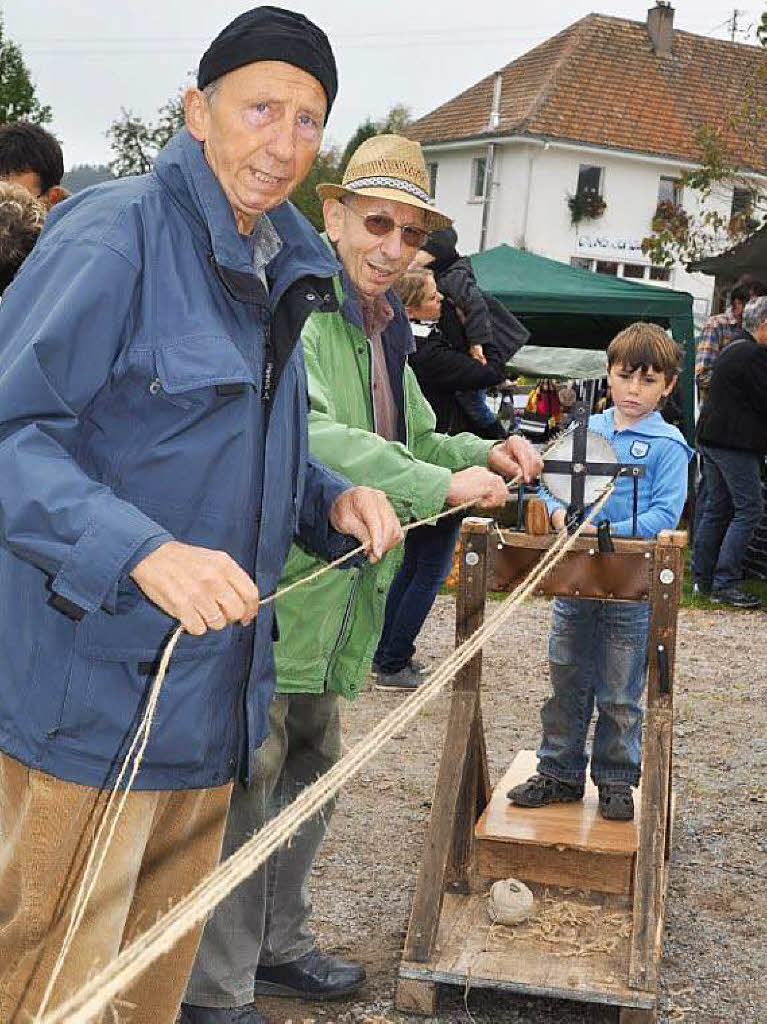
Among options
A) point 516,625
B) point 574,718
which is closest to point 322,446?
point 574,718

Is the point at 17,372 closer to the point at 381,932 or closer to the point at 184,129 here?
the point at 184,129

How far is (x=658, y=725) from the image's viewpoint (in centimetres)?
368

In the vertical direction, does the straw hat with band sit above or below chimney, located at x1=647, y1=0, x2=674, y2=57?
below

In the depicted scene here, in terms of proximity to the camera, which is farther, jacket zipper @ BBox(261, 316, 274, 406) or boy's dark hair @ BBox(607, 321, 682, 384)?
boy's dark hair @ BBox(607, 321, 682, 384)

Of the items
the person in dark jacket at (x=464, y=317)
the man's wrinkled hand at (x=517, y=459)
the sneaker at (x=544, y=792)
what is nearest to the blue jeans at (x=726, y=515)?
the person in dark jacket at (x=464, y=317)

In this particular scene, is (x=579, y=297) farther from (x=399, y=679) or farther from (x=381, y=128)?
(x=381, y=128)

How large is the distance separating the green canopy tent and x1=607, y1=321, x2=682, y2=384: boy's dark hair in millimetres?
7178

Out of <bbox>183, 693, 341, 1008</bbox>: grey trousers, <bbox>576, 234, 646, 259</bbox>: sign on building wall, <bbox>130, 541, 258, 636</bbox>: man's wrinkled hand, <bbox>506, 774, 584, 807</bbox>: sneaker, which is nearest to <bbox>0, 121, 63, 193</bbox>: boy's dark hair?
<bbox>183, 693, 341, 1008</bbox>: grey trousers

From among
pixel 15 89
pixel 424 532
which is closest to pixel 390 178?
pixel 424 532

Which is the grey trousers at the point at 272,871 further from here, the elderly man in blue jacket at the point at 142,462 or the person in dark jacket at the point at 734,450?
the person in dark jacket at the point at 734,450

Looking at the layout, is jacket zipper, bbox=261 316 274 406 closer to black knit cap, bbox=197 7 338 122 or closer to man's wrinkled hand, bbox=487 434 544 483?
black knit cap, bbox=197 7 338 122

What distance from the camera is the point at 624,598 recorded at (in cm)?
374

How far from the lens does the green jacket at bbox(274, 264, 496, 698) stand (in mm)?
2961

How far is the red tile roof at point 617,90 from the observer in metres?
36.1
